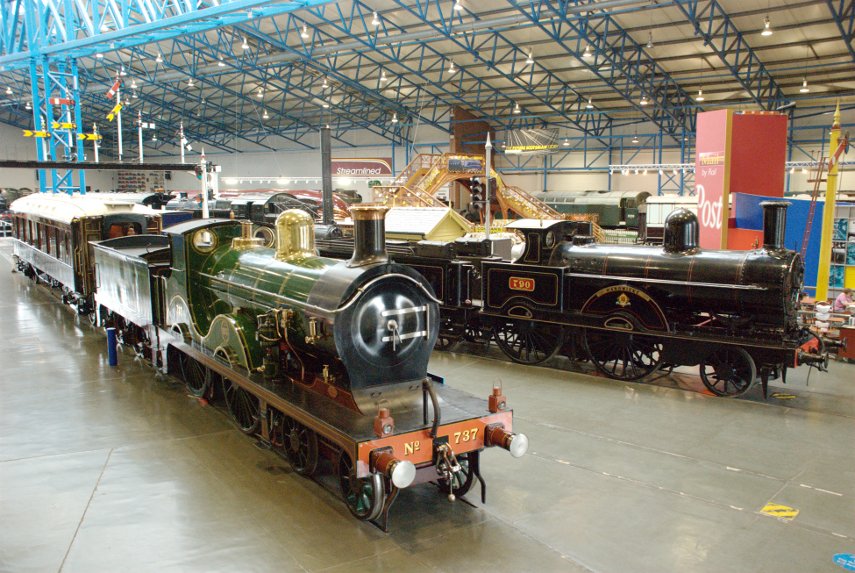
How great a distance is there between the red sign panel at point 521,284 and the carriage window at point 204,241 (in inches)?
188

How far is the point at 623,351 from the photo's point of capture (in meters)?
9.90

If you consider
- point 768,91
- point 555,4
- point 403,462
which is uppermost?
point 555,4

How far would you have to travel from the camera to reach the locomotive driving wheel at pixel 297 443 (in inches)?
235

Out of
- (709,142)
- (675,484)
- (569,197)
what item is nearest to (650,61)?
(569,197)

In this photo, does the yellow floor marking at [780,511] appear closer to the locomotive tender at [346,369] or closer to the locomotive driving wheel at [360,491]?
the locomotive tender at [346,369]

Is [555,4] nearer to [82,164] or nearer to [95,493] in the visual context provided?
[82,164]

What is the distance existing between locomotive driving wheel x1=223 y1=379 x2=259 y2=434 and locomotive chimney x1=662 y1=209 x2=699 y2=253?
20.0 feet

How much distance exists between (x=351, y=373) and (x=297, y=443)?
0.99 m

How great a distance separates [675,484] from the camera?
239 inches

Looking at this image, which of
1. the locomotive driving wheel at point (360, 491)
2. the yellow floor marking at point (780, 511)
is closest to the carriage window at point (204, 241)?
the locomotive driving wheel at point (360, 491)

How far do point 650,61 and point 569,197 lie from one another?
9.32 meters

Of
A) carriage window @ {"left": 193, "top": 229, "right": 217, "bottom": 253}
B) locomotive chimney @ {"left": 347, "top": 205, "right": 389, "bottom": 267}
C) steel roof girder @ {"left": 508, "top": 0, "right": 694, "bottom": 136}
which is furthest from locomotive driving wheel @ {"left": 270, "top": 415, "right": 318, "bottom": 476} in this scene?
steel roof girder @ {"left": 508, "top": 0, "right": 694, "bottom": 136}

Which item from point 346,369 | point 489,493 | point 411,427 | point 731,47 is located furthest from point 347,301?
point 731,47

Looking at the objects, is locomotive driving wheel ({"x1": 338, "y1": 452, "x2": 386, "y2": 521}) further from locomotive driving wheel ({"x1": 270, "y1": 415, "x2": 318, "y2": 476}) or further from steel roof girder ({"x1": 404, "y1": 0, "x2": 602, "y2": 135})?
steel roof girder ({"x1": 404, "y1": 0, "x2": 602, "y2": 135})
